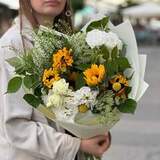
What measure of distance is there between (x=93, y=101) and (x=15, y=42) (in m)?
0.42

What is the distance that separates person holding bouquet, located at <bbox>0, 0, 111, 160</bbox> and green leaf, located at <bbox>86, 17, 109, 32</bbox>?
0.77ft

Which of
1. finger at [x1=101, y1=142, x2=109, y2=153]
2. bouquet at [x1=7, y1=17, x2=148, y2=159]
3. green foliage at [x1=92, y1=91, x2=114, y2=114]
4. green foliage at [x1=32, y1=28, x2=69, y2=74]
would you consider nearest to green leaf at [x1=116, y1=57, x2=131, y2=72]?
bouquet at [x1=7, y1=17, x2=148, y2=159]

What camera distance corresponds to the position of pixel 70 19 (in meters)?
3.01

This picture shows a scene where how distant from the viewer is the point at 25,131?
8.64 ft

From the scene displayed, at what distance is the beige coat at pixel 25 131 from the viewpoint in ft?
8.60

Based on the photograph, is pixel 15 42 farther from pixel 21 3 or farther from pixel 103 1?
pixel 103 1

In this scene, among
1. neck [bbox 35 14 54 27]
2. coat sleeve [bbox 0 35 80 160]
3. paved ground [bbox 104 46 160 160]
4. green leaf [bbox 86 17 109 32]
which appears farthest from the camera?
paved ground [bbox 104 46 160 160]

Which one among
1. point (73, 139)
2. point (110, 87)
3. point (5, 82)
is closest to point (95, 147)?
point (73, 139)

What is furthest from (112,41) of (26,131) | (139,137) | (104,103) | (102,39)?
(139,137)

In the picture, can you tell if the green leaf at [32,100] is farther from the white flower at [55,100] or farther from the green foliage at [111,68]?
the green foliage at [111,68]

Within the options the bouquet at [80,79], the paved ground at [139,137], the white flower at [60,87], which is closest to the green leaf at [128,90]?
the bouquet at [80,79]

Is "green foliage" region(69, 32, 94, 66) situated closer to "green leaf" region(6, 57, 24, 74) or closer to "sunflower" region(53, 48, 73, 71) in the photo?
"sunflower" region(53, 48, 73, 71)

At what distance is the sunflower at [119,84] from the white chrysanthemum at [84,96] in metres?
0.08

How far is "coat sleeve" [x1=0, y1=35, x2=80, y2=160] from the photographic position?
2619 mm
